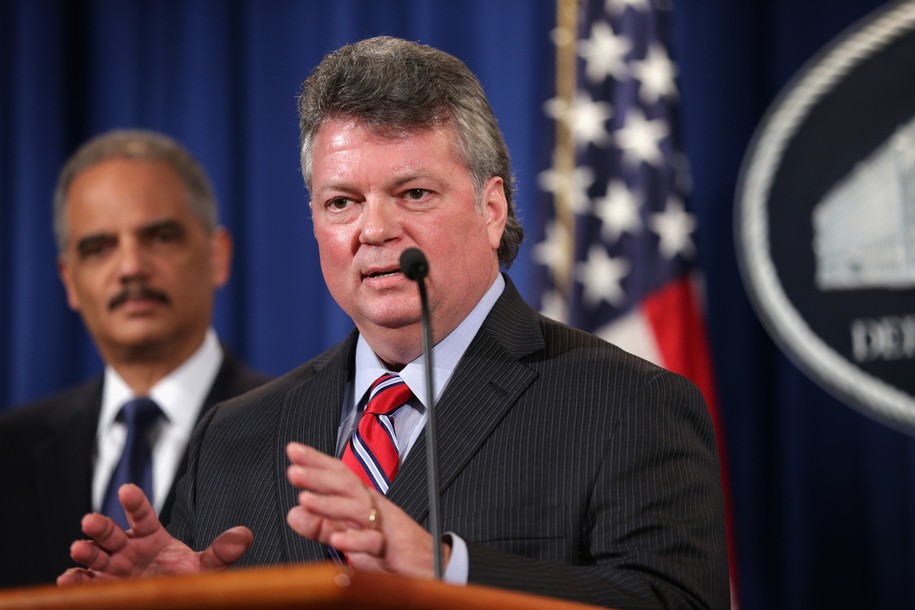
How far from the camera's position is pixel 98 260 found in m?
3.38

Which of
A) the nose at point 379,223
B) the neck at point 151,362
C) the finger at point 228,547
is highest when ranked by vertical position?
the nose at point 379,223

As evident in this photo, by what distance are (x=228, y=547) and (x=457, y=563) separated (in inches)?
13.3

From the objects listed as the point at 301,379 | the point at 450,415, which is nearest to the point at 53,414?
the point at 301,379

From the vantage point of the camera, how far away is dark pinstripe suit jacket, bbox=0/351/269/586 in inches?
124

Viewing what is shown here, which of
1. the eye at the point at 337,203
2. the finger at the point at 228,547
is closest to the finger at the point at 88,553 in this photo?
the finger at the point at 228,547

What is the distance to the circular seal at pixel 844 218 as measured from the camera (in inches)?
143

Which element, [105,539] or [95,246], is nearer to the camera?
[105,539]

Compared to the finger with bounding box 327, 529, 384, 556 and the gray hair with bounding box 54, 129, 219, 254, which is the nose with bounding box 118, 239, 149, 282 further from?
the finger with bounding box 327, 529, 384, 556

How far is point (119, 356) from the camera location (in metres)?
3.37

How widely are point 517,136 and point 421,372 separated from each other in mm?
2317

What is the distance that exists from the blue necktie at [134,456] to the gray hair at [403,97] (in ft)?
4.96

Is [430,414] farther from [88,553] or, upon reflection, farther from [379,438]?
[88,553]

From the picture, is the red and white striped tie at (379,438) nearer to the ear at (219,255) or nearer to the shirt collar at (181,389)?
the shirt collar at (181,389)

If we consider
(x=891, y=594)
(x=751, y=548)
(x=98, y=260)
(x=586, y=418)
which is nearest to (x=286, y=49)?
(x=98, y=260)
